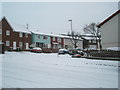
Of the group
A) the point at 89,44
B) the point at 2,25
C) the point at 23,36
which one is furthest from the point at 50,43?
the point at 89,44

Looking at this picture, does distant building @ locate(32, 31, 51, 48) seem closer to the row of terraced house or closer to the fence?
the row of terraced house

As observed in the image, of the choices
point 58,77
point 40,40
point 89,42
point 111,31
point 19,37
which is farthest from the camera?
point 89,42

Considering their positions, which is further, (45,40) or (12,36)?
(45,40)

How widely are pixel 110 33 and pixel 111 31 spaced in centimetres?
Result: 36

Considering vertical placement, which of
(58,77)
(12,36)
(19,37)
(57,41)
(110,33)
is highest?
(12,36)

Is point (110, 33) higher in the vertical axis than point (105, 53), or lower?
higher

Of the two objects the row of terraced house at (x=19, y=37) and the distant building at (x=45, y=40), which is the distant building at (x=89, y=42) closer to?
the distant building at (x=45, y=40)

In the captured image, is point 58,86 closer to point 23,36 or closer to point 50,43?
point 23,36

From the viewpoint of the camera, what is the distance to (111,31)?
23.4 m

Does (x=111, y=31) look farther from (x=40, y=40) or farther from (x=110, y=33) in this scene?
(x=40, y=40)

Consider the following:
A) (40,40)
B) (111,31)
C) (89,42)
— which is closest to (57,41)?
(40,40)

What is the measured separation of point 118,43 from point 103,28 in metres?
4.45

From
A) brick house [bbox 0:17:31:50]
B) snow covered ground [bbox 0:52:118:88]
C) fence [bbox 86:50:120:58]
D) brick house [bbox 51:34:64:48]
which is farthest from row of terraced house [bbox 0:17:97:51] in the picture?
snow covered ground [bbox 0:52:118:88]

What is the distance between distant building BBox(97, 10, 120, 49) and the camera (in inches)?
879
